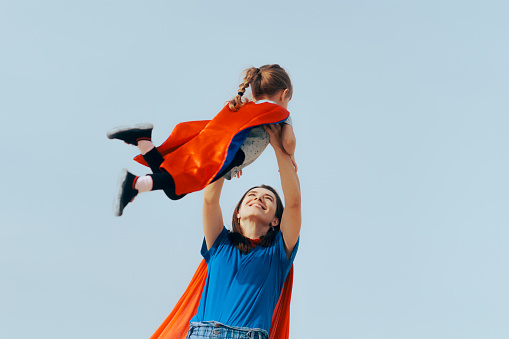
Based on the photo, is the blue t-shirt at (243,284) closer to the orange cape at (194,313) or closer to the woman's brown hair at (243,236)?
the woman's brown hair at (243,236)

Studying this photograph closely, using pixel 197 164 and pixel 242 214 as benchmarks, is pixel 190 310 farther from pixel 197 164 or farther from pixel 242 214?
pixel 197 164

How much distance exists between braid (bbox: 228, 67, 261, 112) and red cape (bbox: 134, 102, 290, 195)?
0.10 feet

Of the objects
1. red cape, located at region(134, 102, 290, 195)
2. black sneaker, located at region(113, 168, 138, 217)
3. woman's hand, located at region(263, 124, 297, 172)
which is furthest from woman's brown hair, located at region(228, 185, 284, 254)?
black sneaker, located at region(113, 168, 138, 217)

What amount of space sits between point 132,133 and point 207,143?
0.44 metres

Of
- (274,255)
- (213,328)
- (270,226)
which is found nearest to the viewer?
(213,328)

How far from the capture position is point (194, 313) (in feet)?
15.4

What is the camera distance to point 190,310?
15.4 ft

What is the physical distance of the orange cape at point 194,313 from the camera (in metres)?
4.58

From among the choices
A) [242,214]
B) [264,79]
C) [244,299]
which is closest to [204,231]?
[242,214]

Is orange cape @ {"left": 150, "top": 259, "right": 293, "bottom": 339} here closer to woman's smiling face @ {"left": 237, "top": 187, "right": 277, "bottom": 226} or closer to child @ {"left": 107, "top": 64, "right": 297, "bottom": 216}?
woman's smiling face @ {"left": 237, "top": 187, "right": 277, "bottom": 226}

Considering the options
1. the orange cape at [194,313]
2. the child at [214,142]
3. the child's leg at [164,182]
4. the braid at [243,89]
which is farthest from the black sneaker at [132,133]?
the orange cape at [194,313]

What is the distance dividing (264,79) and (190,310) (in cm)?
162

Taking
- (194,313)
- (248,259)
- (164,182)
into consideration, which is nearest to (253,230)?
(248,259)

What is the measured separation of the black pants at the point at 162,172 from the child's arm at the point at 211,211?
1.76 ft
